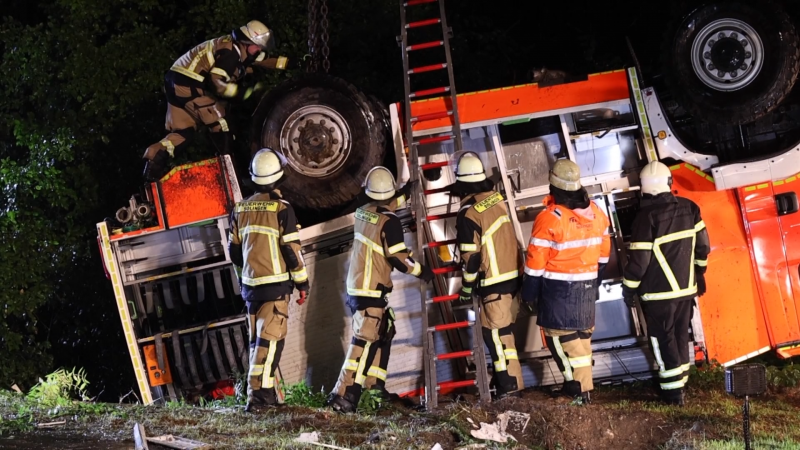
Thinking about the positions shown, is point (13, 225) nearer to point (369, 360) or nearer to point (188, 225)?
point (188, 225)

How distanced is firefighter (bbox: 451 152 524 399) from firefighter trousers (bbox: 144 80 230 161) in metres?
2.36

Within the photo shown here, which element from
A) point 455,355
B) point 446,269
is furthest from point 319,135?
point 455,355

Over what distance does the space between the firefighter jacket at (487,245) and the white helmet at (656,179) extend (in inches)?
38.8

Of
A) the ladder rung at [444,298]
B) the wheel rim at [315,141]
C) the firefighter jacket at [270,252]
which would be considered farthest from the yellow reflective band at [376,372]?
the wheel rim at [315,141]

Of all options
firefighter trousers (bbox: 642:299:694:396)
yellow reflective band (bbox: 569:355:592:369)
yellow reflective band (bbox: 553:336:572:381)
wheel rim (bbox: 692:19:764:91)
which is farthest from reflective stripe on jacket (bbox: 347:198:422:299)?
wheel rim (bbox: 692:19:764:91)

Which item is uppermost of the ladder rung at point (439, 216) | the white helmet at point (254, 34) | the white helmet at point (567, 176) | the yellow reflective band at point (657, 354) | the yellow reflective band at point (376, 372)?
the white helmet at point (254, 34)

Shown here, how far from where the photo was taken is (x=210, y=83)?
25.2 feet

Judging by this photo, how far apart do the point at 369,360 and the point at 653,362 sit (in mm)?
2109

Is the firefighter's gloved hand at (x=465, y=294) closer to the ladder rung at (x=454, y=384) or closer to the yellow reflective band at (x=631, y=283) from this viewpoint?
the ladder rung at (x=454, y=384)

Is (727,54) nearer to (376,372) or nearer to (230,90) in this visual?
(376,372)

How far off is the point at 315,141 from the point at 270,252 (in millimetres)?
1360

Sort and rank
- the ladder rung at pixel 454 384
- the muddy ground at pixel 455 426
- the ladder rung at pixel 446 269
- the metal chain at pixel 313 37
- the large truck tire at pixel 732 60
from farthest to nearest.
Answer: the metal chain at pixel 313 37 < the ladder rung at pixel 446 269 < the ladder rung at pixel 454 384 < the large truck tire at pixel 732 60 < the muddy ground at pixel 455 426

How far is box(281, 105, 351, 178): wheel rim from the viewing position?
24.3 ft

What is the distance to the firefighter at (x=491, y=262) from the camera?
6.35m
